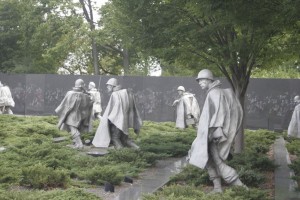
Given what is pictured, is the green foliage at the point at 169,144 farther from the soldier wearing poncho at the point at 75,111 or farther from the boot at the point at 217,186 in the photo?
the boot at the point at 217,186

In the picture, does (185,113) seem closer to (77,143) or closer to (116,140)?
(77,143)

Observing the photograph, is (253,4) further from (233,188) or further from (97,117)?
(97,117)

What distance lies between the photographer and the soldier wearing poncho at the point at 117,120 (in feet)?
43.3

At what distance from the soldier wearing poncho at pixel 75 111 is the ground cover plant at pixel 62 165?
0.80 metres

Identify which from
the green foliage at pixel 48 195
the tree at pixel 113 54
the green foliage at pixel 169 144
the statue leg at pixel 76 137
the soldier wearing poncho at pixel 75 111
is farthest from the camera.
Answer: the tree at pixel 113 54

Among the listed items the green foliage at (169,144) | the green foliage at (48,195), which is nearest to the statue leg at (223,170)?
the green foliage at (48,195)

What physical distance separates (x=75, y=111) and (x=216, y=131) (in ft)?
23.0

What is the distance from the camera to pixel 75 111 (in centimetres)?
1446

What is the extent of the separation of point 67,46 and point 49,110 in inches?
213

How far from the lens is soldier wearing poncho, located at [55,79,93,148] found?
14.4 meters

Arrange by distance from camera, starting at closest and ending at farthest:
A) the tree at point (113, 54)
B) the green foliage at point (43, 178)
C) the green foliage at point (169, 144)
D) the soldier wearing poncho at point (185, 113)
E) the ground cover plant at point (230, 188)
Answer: the ground cover plant at point (230, 188) → the green foliage at point (43, 178) → the green foliage at point (169, 144) → the soldier wearing poncho at point (185, 113) → the tree at point (113, 54)

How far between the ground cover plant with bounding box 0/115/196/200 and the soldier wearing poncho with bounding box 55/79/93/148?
2.61 ft

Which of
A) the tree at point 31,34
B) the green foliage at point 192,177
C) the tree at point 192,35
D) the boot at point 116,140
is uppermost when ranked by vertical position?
the tree at point 31,34

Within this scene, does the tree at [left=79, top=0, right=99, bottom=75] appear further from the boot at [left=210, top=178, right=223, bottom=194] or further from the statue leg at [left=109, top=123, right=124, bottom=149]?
the boot at [left=210, top=178, right=223, bottom=194]
